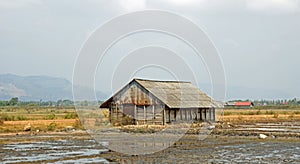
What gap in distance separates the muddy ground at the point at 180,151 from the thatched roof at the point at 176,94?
11412 millimetres

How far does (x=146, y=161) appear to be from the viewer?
1986cm

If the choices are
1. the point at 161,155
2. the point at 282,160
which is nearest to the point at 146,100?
the point at 161,155

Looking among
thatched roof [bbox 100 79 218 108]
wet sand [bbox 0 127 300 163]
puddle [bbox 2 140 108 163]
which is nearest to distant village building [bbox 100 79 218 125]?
thatched roof [bbox 100 79 218 108]

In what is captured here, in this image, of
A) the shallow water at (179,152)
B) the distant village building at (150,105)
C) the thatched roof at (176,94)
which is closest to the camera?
the shallow water at (179,152)

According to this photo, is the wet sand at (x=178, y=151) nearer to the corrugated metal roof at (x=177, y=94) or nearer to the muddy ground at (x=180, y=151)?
the muddy ground at (x=180, y=151)

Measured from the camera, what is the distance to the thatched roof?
43166 mm

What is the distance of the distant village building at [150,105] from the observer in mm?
43000

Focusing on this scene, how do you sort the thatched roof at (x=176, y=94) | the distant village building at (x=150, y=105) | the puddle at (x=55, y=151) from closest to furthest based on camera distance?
the puddle at (x=55, y=151) → the distant village building at (x=150, y=105) → the thatched roof at (x=176, y=94)

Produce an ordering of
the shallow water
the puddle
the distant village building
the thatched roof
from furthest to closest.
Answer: the thatched roof
the distant village building
the puddle
the shallow water

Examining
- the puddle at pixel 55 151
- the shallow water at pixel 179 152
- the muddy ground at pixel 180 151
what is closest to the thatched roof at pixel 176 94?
the muddy ground at pixel 180 151

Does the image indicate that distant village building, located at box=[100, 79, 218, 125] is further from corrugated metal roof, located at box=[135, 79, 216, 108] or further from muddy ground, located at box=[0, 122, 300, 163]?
muddy ground, located at box=[0, 122, 300, 163]

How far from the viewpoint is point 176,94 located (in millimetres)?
46188

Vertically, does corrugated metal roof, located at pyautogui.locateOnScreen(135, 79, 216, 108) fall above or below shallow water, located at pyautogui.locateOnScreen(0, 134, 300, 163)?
above

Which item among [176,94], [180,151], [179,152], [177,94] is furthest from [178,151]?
[177,94]
